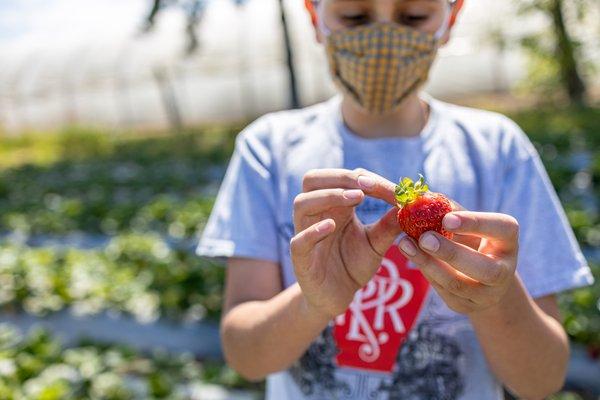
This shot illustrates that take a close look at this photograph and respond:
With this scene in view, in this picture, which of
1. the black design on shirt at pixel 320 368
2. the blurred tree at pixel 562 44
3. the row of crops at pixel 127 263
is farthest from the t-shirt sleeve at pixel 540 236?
the blurred tree at pixel 562 44

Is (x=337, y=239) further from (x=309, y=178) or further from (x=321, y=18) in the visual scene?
(x=321, y=18)

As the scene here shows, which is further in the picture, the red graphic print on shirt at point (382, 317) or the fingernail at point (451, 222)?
the red graphic print on shirt at point (382, 317)

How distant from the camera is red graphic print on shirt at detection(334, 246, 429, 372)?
52.6 inches

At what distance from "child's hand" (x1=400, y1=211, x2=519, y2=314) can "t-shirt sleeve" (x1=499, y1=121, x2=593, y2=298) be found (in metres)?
0.29

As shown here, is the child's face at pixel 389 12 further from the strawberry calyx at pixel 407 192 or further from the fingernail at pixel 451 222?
the fingernail at pixel 451 222

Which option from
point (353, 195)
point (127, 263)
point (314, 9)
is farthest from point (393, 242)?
point (127, 263)

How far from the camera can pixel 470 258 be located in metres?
0.95

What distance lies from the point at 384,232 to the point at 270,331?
0.32 metres

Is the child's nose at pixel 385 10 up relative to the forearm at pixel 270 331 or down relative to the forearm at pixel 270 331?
up

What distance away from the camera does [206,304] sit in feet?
13.1

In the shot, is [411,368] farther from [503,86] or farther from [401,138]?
[503,86]

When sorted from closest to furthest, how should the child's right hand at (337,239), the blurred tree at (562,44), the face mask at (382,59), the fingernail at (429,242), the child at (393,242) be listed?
the fingernail at (429,242), the child's right hand at (337,239), the child at (393,242), the face mask at (382,59), the blurred tree at (562,44)

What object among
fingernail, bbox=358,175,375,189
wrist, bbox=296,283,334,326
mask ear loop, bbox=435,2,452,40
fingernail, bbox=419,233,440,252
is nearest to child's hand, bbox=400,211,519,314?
fingernail, bbox=419,233,440,252

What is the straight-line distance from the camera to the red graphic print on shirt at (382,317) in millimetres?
1335
